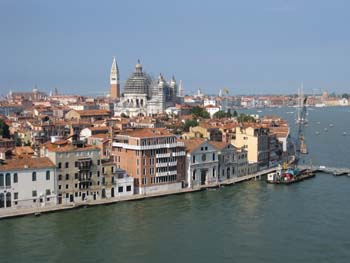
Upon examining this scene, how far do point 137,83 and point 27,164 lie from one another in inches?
1600

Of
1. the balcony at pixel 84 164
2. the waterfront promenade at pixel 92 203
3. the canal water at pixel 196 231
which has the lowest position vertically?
the canal water at pixel 196 231

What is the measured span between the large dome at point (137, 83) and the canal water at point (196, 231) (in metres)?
37.5

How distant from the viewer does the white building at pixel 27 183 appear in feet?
55.8

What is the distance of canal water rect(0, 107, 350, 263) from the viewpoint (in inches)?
534

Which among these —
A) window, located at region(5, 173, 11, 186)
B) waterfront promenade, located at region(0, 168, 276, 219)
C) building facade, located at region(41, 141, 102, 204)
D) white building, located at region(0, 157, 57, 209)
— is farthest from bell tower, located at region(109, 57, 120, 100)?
window, located at region(5, 173, 11, 186)

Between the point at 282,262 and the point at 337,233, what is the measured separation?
112 inches

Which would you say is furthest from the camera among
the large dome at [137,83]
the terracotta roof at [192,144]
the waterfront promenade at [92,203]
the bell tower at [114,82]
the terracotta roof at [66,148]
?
the bell tower at [114,82]

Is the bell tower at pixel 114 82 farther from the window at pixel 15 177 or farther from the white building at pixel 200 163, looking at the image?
the window at pixel 15 177

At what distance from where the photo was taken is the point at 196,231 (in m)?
15.6

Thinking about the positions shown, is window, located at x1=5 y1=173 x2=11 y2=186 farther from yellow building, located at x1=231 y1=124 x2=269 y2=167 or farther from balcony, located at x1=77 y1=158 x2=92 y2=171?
yellow building, located at x1=231 y1=124 x2=269 y2=167

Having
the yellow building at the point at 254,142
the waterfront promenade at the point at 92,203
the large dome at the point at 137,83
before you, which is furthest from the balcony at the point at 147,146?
the large dome at the point at 137,83

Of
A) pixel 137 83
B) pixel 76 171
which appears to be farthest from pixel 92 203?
pixel 137 83

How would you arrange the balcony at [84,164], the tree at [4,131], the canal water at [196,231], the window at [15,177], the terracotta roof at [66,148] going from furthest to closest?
the tree at [4,131]
the balcony at [84,164]
the terracotta roof at [66,148]
the window at [15,177]
the canal water at [196,231]

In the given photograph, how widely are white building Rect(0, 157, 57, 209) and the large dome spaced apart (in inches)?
1558
